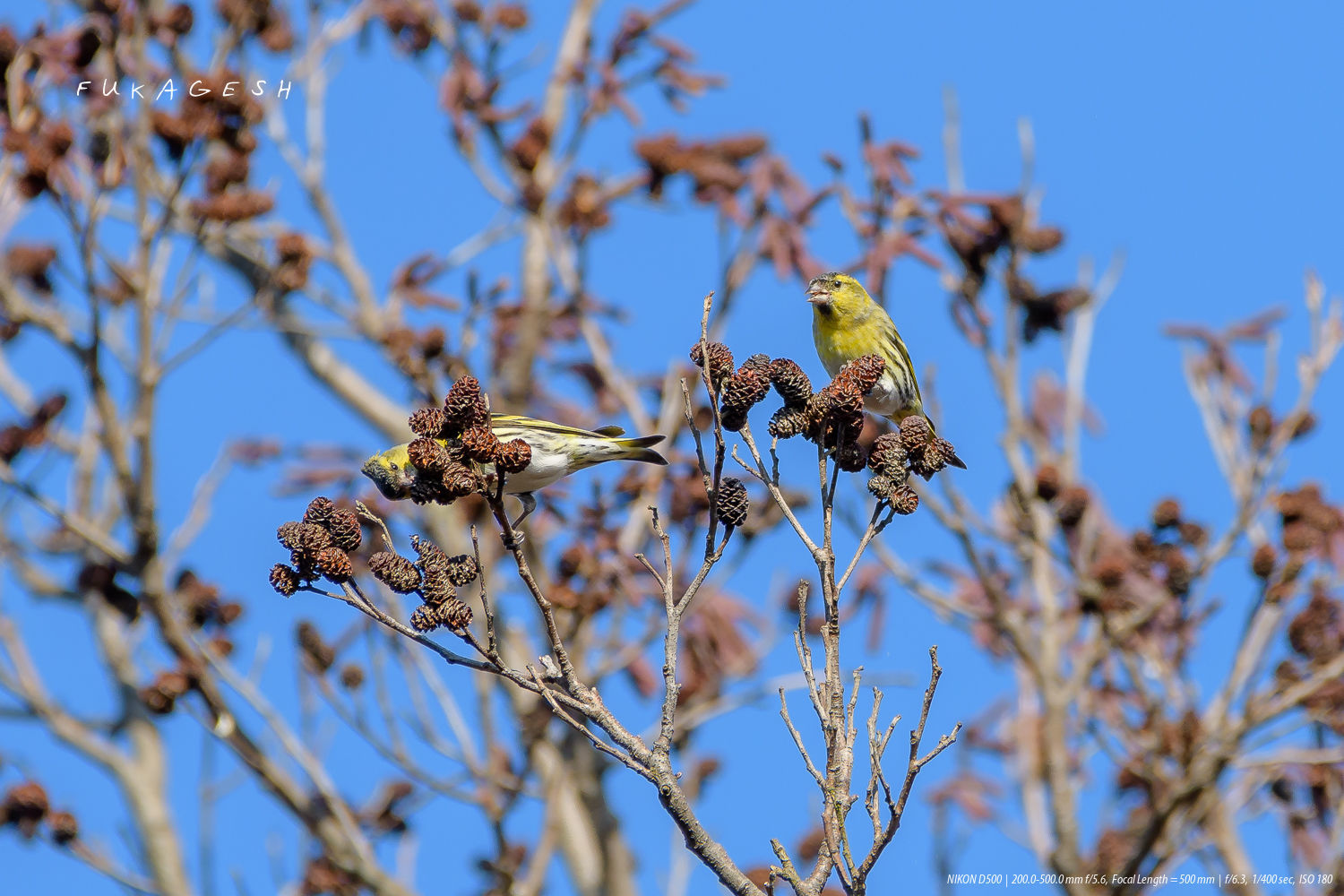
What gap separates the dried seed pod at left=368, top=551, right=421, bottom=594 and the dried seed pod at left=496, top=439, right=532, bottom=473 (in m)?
0.27

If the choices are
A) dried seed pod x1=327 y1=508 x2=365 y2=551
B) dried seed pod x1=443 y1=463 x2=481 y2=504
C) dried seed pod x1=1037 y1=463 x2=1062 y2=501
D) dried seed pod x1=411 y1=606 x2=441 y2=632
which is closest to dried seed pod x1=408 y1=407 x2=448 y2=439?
dried seed pod x1=443 y1=463 x2=481 y2=504

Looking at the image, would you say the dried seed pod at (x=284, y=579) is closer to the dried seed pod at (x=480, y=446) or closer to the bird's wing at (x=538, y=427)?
the dried seed pod at (x=480, y=446)

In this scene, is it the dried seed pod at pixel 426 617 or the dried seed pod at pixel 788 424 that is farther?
the dried seed pod at pixel 788 424

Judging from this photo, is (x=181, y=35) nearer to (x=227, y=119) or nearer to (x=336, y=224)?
(x=227, y=119)

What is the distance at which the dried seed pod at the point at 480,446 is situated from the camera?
281 cm

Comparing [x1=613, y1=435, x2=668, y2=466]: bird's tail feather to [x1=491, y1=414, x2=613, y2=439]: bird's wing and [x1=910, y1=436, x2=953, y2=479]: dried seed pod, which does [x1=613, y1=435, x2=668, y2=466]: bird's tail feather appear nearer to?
[x1=491, y1=414, x2=613, y2=439]: bird's wing

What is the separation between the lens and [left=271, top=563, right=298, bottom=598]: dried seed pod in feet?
9.21

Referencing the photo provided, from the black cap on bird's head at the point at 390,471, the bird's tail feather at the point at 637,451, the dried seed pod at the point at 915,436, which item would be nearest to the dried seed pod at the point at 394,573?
the dried seed pod at the point at 915,436

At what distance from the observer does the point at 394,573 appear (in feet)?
8.79

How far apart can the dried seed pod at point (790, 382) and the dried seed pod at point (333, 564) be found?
0.95m

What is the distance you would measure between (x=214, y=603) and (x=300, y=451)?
181 centimetres

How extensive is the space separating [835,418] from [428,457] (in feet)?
2.80

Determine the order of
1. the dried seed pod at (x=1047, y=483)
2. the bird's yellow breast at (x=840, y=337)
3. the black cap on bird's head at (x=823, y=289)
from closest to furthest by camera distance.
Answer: the black cap on bird's head at (x=823, y=289) → the bird's yellow breast at (x=840, y=337) → the dried seed pod at (x=1047, y=483)

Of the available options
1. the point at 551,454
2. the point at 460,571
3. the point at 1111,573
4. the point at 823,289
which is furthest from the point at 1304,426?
the point at 460,571
